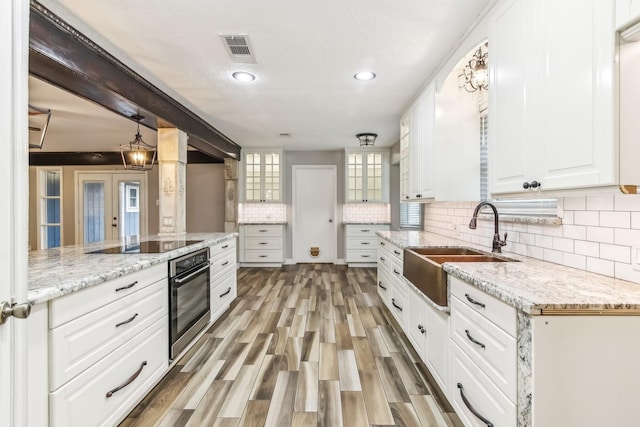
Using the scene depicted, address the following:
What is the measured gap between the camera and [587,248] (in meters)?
1.53

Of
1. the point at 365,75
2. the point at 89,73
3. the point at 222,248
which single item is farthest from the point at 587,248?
the point at 89,73

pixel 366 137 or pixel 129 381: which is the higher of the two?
pixel 366 137

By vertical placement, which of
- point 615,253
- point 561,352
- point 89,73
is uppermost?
point 89,73

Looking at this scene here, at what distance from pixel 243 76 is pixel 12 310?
95.8 inches

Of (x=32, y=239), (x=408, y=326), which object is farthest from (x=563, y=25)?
(x=32, y=239)

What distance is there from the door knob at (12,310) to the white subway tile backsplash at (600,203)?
227 cm

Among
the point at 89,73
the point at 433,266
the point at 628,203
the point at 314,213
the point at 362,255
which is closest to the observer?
the point at 628,203

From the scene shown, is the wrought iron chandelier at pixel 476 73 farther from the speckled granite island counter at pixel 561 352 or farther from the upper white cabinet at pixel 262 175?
the upper white cabinet at pixel 262 175

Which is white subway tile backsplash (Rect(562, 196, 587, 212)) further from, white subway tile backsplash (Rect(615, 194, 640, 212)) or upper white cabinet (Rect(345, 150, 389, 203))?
upper white cabinet (Rect(345, 150, 389, 203))

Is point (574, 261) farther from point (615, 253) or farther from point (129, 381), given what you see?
point (129, 381)

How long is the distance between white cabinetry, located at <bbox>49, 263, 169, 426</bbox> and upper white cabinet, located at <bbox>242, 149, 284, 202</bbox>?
4131mm

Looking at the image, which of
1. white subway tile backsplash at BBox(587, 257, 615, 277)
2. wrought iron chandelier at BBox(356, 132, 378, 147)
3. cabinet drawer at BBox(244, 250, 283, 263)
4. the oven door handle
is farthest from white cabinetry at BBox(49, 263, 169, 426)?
cabinet drawer at BBox(244, 250, 283, 263)

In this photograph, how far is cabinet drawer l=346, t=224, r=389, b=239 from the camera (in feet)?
19.5

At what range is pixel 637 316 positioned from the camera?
1.02m
